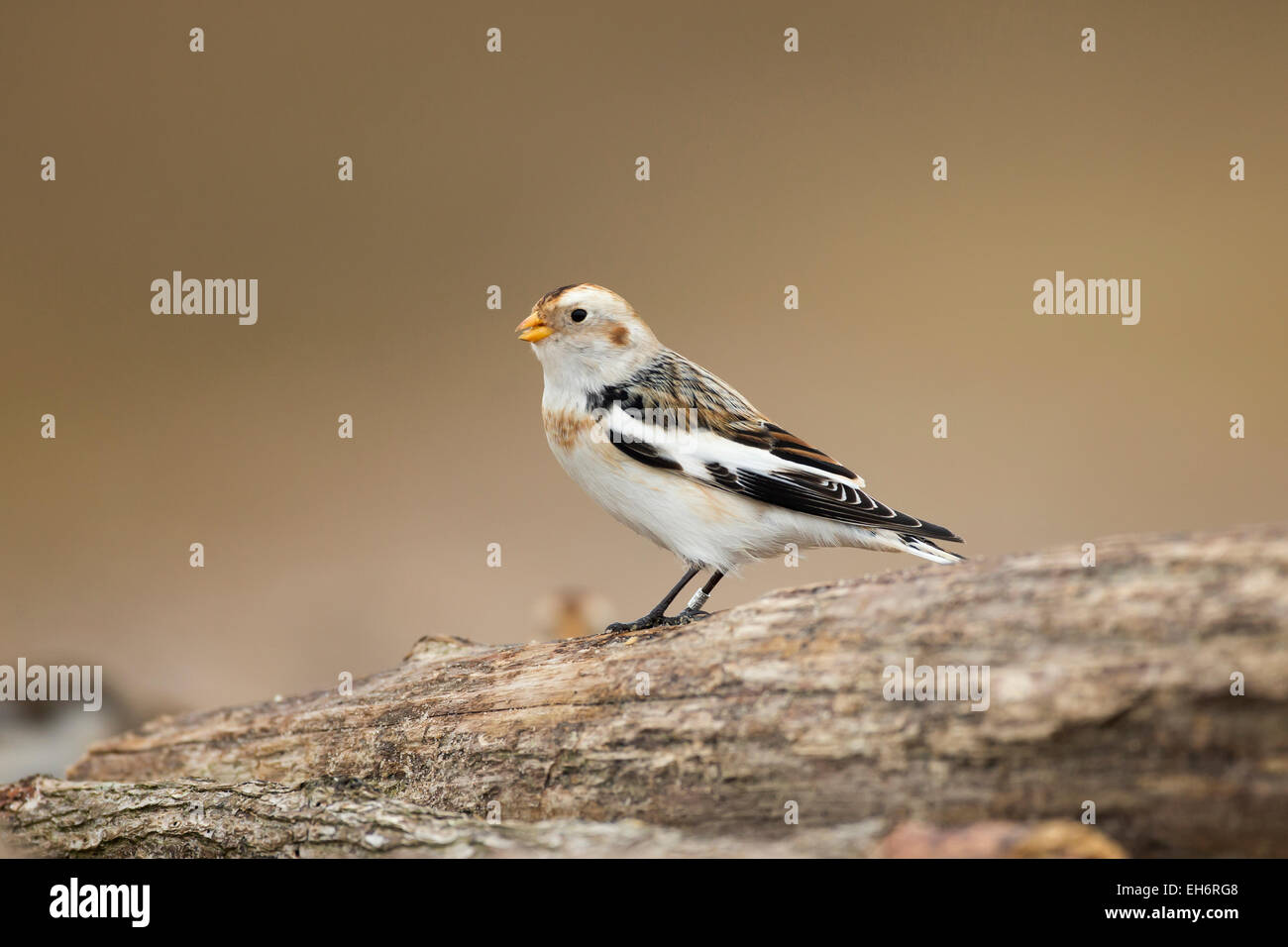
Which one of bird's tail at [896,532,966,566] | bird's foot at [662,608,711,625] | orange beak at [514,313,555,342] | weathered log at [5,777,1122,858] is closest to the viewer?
weathered log at [5,777,1122,858]

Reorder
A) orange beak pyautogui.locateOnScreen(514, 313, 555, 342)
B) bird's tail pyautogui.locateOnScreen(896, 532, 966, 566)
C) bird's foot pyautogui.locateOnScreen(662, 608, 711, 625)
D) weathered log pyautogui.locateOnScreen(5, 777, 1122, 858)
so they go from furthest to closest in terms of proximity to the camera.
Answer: orange beak pyautogui.locateOnScreen(514, 313, 555, 342) < bird's foot pyautogui.locateOnScreen(662, 608, 711, 625) < bird's tail pyautogui.locateOnScreen(896, 532, 966, 566) < weathered log pyautogui.locateOnScreen(5, 777, 1122, 858)

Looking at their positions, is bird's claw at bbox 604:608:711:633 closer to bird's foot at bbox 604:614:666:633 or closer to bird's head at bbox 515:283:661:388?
bird's foot at bbox 604:614:666:633

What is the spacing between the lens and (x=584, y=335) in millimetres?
2512

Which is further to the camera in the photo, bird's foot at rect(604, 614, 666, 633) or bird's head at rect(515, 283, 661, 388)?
bird's head at rect(515, 283, 661, 388)

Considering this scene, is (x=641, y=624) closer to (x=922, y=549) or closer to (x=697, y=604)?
(x=697, y=604)

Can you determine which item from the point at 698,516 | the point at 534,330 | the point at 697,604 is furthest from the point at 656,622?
the point at 534,330

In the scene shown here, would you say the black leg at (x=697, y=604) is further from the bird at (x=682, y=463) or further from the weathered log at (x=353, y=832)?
the weathered log at (x=353, y=832)

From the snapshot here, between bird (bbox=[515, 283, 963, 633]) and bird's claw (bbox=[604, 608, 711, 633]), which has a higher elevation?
bird (bbox=[515, 283, 963, 633])

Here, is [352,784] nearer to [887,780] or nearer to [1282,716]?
[887,780]

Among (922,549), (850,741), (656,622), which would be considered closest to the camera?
(850,741)

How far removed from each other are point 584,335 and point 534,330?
4.9 inches

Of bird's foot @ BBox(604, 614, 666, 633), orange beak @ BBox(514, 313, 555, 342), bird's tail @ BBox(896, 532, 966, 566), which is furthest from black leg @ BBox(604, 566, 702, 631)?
orange beak @ BBox(514, 313, 555, 342)

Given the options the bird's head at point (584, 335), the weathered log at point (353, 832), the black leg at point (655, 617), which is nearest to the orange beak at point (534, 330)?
the bird's head at point (584, 335)

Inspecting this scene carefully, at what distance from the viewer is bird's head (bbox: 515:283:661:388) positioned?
2.50 metres
